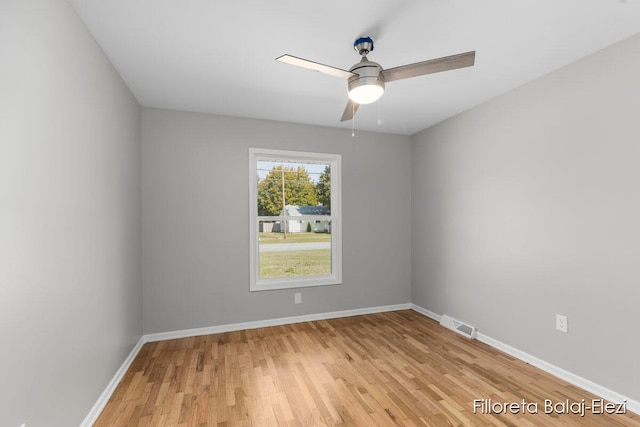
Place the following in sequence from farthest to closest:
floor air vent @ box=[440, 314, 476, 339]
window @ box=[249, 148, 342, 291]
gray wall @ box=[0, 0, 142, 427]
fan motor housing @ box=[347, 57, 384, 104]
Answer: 1. window @ box=[249, 148, 342, 291]
2. floor air vent @ box=[440, 314, 476, 339]
3. fan motor housing @ box=[347, 57, 384, 104]
4. gray wall @ box=[0, 0, 142, 427]

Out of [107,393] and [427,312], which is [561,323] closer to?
[427,312]

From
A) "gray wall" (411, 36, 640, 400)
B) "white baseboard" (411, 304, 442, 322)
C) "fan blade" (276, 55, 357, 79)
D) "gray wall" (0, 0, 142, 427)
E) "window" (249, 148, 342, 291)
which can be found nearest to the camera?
"gray wall" (0, 0, 142, 427)

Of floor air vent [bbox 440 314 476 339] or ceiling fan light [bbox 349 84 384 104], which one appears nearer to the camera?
ceiling fan light [bbox 349 84 384 104]

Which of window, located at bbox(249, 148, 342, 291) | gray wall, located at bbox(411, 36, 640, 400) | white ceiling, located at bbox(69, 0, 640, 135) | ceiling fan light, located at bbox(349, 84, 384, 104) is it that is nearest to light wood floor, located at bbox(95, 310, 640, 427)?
gray wall, located at bbox(411, 36, 640, 400)

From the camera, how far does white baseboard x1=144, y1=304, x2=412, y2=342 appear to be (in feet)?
10.7

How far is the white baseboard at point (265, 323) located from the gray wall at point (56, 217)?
790mm

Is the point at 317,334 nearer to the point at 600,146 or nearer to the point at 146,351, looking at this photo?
the point at 146,351

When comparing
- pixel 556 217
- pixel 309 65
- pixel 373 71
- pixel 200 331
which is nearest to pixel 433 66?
pixel 373 71

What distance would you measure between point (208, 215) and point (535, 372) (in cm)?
348

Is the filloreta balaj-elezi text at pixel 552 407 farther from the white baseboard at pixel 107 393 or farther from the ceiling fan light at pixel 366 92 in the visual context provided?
the white baseboard at pixel 107 393

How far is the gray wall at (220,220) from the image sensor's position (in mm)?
3254

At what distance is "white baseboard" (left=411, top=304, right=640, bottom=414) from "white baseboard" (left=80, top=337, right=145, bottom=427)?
3375 millimetres

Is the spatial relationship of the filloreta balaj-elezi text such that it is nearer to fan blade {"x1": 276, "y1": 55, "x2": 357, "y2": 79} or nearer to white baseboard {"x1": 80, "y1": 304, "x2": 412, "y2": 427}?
white baseboard {"x1": 80, "y1": 304, "x2": 412, "y2": 427}

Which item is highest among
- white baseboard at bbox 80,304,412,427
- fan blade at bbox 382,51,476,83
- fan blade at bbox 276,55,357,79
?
fan blade at bbox 382,51,476,83
